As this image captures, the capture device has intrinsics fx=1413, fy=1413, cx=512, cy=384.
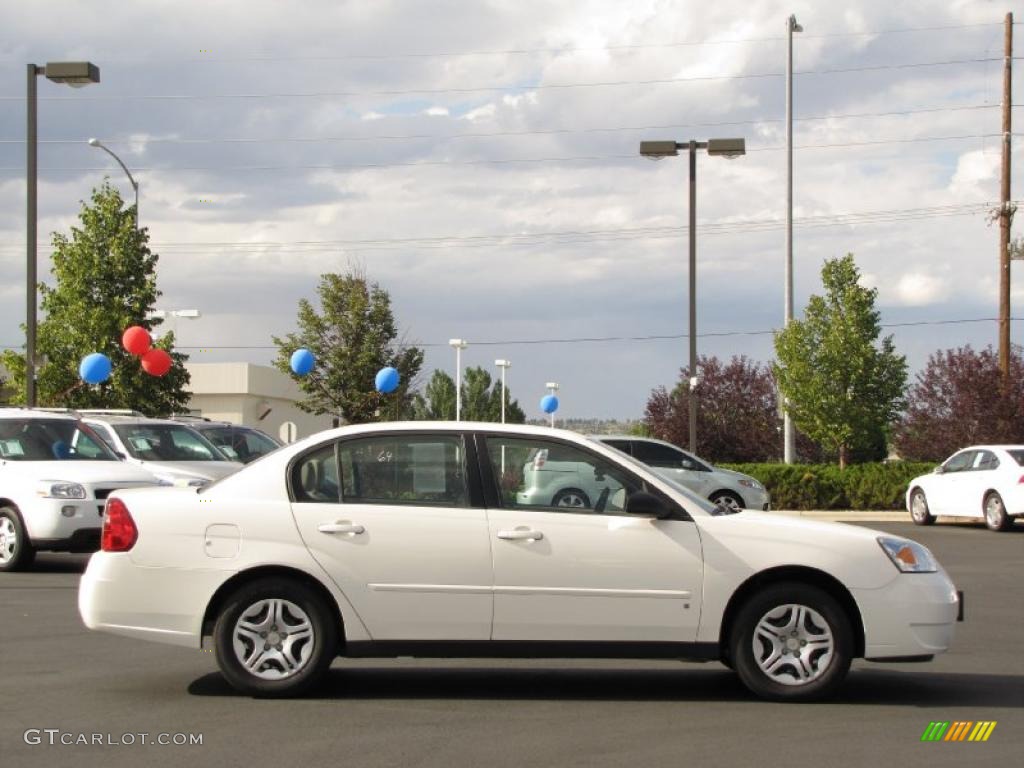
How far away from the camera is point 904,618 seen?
8.05 m

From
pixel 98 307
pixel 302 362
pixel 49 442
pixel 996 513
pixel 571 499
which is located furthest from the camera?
pixel 98 307

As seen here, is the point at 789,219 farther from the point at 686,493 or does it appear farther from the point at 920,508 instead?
the point at 686,493

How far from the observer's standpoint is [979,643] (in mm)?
10891

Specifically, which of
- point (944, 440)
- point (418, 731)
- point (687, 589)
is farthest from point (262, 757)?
point (944, 440)

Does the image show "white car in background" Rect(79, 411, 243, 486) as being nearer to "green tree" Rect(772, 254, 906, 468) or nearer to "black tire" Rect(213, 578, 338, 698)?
"black tire" Rect(213, 578, 338, 698)

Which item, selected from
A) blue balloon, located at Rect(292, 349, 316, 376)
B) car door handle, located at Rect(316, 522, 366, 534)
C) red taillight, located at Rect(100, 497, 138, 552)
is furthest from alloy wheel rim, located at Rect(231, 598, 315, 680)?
blue balloon, located at Rect(292, 349, 316, 376)

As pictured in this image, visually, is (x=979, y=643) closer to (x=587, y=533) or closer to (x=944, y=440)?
(x=587, y=533)

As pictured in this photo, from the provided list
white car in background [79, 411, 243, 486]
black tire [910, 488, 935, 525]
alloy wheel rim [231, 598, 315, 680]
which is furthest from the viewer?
black tire [910, 488, 935, 525]

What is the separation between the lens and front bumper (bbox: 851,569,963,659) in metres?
8.05

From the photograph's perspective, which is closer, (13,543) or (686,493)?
(686,493)

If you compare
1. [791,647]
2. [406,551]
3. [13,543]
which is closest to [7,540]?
[13,543]

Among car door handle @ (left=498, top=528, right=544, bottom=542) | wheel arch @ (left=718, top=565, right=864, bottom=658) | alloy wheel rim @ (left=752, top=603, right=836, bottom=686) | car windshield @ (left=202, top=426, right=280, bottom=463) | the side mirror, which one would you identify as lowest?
alloy wheel rim @ (left=752, top=603, right=836, bottom=686)

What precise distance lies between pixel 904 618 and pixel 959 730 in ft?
2.48

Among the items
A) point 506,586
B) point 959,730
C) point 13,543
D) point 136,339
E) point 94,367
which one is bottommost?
point 959,730
